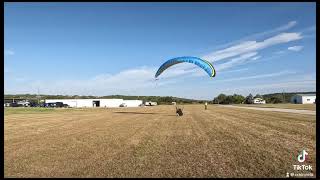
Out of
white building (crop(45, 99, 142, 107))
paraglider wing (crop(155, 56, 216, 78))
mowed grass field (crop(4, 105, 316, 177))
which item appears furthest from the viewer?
white building (crop(45, 99, 142, 107))

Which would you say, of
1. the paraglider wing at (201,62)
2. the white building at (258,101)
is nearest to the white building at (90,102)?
the white building at (258,101)

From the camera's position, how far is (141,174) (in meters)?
9.96

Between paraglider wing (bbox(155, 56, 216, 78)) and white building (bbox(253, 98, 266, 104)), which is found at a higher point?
paraglider wing (bbox(155, 56, 216, 78))

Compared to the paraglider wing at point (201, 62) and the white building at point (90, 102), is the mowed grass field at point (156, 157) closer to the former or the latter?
the paraglider wing at point (201, 62)

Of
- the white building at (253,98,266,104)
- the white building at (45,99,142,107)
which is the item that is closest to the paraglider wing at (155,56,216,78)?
the white building at (45,99,142,107)

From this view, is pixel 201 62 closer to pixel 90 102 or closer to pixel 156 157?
pixel 156 157

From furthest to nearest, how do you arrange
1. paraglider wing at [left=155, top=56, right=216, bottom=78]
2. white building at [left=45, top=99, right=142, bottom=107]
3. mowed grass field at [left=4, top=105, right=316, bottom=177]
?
1. white building at [left=45, top=99, right=142, bottom=107]
2. paraglider wing at [left=155, top=56, right=216, bottom=78]
3. mowed grass field at [left=4, top=105, right=316, bottom=177]

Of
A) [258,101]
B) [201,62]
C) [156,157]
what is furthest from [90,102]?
[156,157]

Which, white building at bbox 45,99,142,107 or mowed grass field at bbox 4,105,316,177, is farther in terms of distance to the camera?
white building at bbox 45,99,142,107

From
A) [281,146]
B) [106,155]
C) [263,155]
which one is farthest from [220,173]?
[281,146]

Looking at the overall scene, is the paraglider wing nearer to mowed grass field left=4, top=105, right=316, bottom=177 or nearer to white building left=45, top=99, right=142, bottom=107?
mowed grass field left=4, top=105, right=316, bottom=177

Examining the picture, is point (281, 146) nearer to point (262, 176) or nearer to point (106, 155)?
point (262, 176)

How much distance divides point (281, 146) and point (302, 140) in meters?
2.48

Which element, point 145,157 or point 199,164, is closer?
point 199,164
